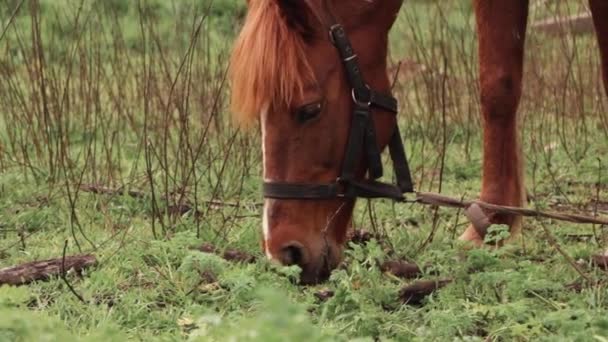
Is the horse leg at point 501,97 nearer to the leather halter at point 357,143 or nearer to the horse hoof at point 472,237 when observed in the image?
the horse hoof at point 472,237

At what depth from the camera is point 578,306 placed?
3285mm

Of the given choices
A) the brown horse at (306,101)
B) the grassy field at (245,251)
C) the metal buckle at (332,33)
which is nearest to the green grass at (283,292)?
the grassy field at (245,251)

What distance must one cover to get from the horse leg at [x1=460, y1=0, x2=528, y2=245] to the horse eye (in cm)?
113

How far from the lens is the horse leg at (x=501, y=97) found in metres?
4.59

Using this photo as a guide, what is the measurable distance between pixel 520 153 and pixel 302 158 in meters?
1.47

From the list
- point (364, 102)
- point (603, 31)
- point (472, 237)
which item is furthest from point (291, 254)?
point (603, 31)

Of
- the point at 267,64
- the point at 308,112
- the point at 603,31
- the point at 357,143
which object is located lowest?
the point at 357,143

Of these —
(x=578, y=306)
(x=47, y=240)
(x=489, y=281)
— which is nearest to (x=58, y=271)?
(x=47, y=240)

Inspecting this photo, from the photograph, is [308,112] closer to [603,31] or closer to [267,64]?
[267,64]

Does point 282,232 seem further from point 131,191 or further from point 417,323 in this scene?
point 131,191

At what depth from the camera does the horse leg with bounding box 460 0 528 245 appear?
4.59 meters

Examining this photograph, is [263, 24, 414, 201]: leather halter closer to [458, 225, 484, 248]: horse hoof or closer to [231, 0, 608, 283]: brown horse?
[231, 0, 608, 283]: brown horse

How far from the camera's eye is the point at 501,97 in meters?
4.71

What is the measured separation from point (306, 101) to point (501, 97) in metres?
1.34
